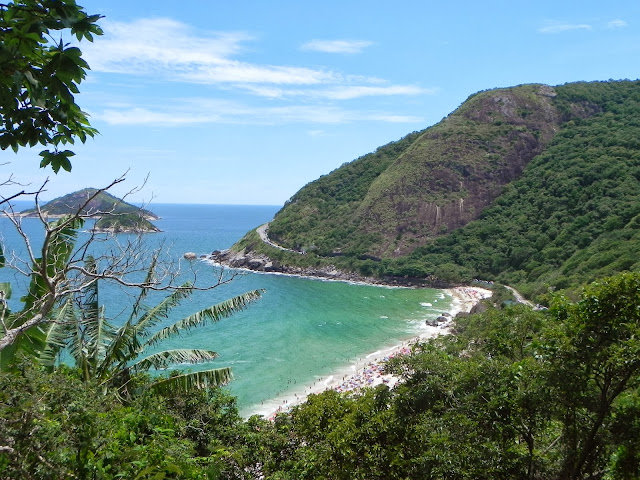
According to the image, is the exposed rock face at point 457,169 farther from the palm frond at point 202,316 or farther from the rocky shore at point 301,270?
the palm frond at point 202,316

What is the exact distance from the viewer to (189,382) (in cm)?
780

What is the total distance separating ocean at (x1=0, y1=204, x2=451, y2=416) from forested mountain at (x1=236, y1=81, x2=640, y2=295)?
27.8 ft

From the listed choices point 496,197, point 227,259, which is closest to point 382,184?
point 496,197

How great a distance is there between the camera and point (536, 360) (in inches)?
231

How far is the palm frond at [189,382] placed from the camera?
769cm

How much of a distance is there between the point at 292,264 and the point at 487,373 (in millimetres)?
55173

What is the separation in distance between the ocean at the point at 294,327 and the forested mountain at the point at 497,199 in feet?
27.8

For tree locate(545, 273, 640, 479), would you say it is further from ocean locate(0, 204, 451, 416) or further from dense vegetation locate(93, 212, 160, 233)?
ocean locate(0, 204, 451, 416)

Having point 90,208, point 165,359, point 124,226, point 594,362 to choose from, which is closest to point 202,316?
point 165,359

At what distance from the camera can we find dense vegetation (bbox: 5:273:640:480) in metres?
3.64

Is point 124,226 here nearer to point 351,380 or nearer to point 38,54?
point 38,54

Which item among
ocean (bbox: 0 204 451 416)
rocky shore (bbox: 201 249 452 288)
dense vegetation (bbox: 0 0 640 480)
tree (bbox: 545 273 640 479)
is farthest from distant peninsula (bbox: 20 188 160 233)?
rocky shore (bbox: 201 249 452 288)

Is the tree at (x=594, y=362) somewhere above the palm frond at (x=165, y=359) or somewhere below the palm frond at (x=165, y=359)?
above

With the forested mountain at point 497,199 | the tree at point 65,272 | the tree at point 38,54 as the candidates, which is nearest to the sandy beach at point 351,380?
the tree at point 65,272
